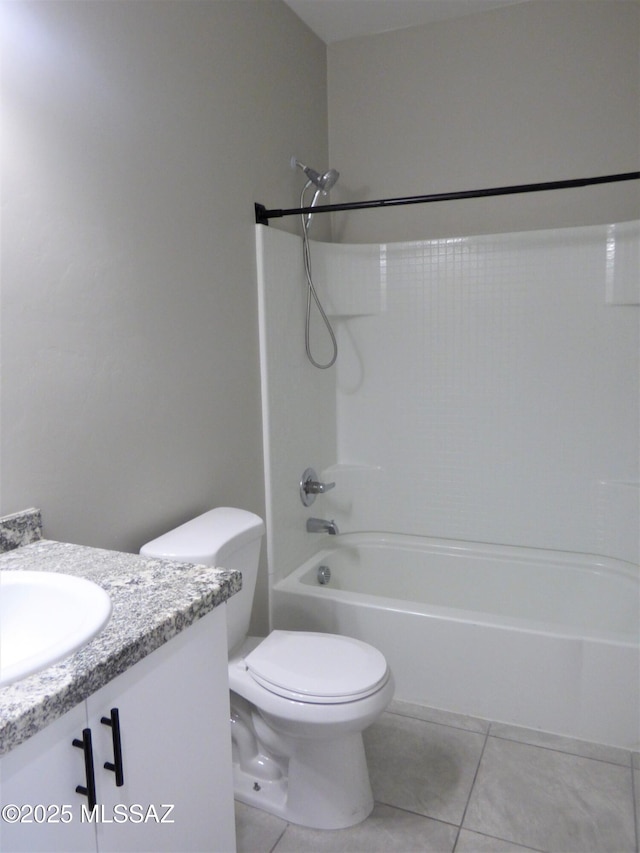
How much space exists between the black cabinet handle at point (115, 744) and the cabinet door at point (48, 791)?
0.04 m

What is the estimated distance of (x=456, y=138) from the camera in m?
2.81

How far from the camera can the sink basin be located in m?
1.07

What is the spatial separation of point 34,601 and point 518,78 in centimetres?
268

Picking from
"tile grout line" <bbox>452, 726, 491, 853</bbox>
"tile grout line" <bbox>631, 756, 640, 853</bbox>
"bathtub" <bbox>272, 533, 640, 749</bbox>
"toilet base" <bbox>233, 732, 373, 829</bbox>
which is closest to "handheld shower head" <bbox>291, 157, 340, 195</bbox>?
"bathtub" <bbox>272, 533, 640, 749</bbox>

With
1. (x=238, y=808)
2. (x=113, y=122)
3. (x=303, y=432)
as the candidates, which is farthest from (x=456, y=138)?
(x=238, y=808)

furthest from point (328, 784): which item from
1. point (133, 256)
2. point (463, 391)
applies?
point (463, 391)

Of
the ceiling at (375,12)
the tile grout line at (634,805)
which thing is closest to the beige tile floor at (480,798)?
the tile grout line at (634,805)

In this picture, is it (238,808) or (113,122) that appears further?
(238,808)

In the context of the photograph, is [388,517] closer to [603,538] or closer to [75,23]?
[603,538]

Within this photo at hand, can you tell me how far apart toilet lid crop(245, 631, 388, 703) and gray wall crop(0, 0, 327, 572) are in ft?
1.61

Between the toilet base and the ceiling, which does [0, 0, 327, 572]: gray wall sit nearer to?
the ceiling

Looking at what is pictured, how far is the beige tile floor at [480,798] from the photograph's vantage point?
174cm

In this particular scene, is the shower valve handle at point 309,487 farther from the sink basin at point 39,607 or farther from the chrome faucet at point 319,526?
the sink basin at point 39,607

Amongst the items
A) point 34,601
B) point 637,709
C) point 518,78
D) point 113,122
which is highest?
point 518,78
